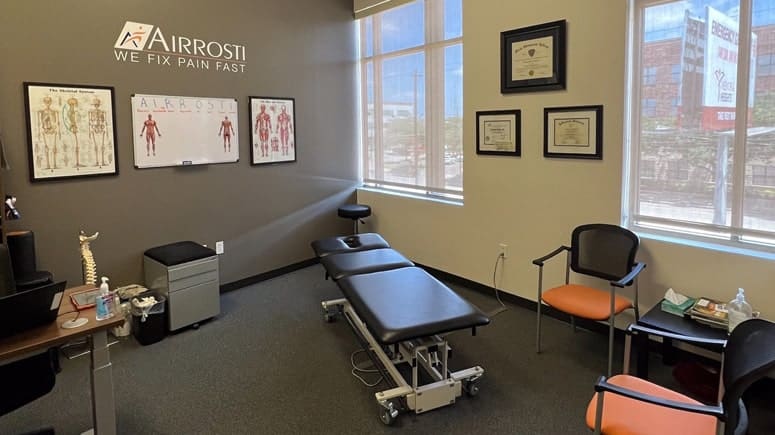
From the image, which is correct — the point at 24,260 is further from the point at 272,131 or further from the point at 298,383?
the point at 272,131

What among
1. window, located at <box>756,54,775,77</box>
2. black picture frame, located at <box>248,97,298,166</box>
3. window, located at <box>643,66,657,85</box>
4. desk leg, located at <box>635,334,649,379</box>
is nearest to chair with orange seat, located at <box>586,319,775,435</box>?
desk leg, located at <box>635,334,649,379</box>

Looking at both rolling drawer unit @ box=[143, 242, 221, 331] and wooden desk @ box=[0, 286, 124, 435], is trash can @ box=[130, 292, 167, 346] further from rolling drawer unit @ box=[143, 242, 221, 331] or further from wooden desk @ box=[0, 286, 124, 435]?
wooden desk @ box=[0, 286, 124, 435]

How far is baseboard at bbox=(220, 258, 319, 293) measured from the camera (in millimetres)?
4505

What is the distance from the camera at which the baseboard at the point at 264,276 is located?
14.8ft

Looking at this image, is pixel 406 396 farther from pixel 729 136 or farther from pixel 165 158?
pixel 165 158

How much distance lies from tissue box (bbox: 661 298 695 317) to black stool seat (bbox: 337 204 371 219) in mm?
2926

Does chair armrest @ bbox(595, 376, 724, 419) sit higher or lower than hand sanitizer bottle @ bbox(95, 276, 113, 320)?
lower

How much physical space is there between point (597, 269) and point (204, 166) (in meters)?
3.22

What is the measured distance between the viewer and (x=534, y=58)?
3590 mm

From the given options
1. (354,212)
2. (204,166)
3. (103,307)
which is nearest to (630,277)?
(103,307)

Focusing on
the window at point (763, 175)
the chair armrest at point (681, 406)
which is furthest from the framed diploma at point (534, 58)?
the chair armrest at point (681, 406)

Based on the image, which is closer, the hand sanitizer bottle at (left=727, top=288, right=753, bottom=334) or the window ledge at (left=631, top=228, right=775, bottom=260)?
the hand sanitizer bottle at (left=727, top=288, right=753, bottom=334)

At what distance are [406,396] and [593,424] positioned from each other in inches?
40.7

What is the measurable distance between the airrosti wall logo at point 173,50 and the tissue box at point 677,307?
3768mm
